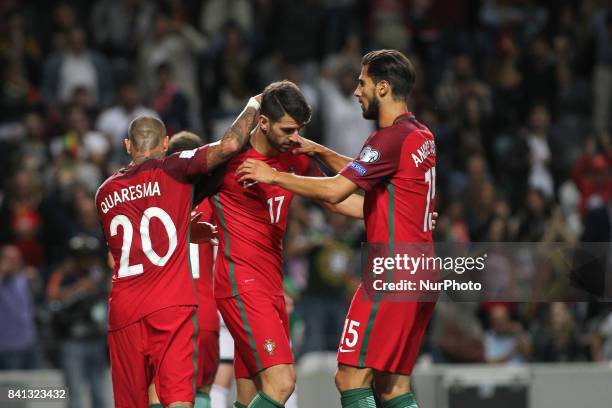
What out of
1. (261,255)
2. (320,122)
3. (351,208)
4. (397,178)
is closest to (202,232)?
(261,255)

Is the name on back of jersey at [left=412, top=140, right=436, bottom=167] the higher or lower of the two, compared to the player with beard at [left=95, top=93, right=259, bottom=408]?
higher

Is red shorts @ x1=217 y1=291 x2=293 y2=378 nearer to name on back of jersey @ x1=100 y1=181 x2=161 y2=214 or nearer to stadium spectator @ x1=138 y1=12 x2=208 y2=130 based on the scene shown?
name on back of jersey @ x1=100 y1=181 x2=161 y2=214

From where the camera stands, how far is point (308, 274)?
14.0 metres

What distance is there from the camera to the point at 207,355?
872 cm

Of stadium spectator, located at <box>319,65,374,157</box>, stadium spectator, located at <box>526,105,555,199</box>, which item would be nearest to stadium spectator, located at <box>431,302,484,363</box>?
stadium spectator, located at <box>526,105,555,199</box>

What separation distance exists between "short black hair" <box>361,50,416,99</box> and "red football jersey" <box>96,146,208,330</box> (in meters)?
1.17

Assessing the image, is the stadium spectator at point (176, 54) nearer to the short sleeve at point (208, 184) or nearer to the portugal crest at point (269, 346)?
the short sleeve at point (208, 184)

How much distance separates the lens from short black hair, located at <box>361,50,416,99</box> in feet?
25.2

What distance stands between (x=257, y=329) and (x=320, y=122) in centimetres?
891

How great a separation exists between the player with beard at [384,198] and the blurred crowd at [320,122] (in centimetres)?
528

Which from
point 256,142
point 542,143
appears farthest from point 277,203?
point 542,143

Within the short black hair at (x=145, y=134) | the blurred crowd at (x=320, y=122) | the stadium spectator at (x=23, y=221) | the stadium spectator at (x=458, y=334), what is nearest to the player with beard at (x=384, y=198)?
the short black hair at (x=145, y=134)

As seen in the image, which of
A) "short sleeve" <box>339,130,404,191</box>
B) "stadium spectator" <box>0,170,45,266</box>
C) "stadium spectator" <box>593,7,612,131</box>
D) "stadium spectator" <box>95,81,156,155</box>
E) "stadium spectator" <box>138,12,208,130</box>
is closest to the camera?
"short sleeve" <box>339,130,404,191</box>

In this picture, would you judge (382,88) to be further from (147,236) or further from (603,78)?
(603,78)
